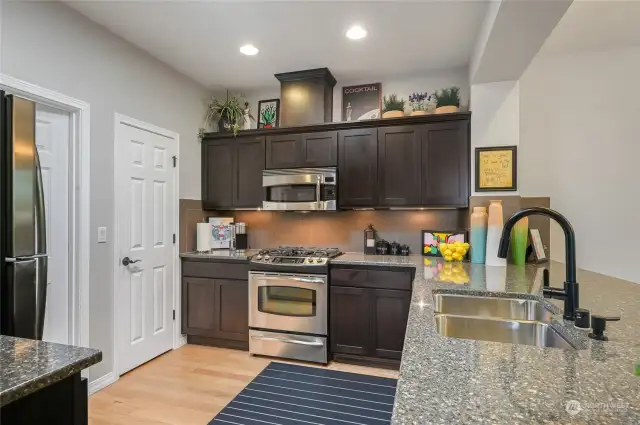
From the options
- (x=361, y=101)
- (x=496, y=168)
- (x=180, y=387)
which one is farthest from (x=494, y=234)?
(x=180, y=387)

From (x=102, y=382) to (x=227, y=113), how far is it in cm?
275

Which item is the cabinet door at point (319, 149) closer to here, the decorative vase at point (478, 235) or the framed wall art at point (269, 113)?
the framed wall art at point (269, 113)

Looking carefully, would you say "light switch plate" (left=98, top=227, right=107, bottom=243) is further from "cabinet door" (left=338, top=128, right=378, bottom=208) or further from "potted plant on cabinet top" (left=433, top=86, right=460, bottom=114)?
"potted plant on cabinet top" (left=433, top=86, right=460, bottom=114)

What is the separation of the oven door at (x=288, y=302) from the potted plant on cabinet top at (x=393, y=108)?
65.1 inches

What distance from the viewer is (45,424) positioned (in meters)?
0.92

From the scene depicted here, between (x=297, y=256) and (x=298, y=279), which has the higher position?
(x=297, y=256)

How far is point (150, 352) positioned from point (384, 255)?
2331 millimetres

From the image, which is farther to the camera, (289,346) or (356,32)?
(289,346)

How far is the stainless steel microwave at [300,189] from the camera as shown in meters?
3.32

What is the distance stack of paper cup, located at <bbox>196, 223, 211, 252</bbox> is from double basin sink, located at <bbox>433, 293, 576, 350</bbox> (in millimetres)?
2607

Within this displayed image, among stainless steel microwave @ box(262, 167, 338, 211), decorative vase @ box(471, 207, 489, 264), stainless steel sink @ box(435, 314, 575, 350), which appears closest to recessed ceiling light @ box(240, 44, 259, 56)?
stainless steel microwave @ box(262, 167, 338, 211)

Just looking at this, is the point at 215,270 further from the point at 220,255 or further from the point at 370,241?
the point at 370,241

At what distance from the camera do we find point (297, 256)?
3227 millimetres

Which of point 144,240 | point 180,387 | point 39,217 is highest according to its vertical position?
point 39,217
